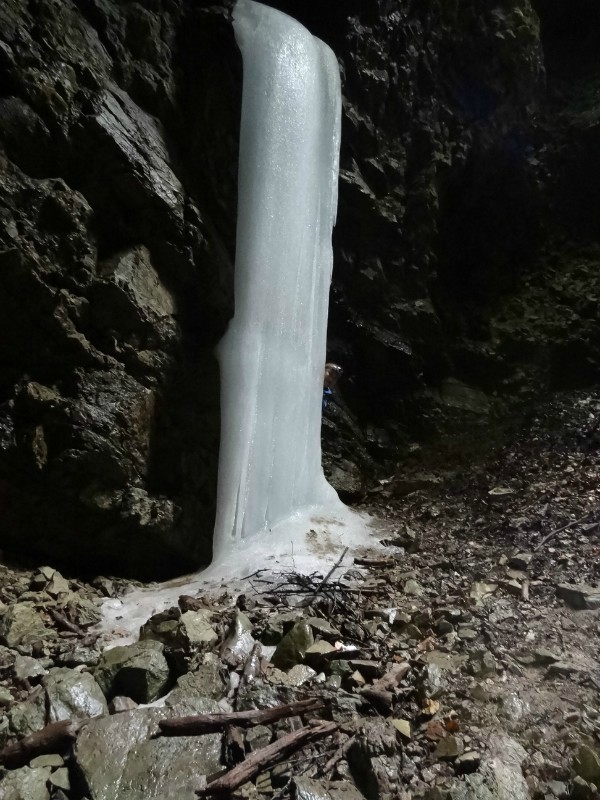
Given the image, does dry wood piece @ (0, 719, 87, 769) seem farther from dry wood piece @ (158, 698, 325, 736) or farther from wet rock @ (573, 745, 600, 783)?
wet rock @ (573, 745, 600, 783)

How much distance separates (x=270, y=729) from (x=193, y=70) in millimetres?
5622

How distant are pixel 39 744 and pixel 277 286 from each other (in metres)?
4.21

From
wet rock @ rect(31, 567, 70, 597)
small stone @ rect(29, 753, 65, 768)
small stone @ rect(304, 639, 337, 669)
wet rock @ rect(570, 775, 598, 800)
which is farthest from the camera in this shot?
wet rock @ rect(31, 567, 70, 597)

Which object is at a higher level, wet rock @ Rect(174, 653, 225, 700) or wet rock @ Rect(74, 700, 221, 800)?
wet rock @ Rect(174, 653, 225, 700)

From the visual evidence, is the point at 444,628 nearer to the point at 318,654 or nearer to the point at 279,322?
the point at 318,654

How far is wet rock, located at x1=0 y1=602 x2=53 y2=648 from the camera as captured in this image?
2.78m

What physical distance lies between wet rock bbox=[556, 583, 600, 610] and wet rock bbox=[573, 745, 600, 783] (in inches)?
45.7

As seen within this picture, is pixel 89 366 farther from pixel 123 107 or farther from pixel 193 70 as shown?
pixel 193 70

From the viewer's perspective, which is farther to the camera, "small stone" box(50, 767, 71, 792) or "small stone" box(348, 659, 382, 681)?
"small stone" box(348, 659, 382, 681)

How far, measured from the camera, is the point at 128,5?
4.65 metres

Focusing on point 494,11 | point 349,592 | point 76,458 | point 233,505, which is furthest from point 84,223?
point 494,11

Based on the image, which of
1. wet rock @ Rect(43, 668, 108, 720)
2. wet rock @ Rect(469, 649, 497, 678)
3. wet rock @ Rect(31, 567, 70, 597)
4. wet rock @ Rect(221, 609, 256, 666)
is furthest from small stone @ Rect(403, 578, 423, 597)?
wet rock @ Rect(31, 567, 70, 597)

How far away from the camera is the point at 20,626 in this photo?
288 centimetres

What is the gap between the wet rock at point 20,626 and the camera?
2775 millimetres
